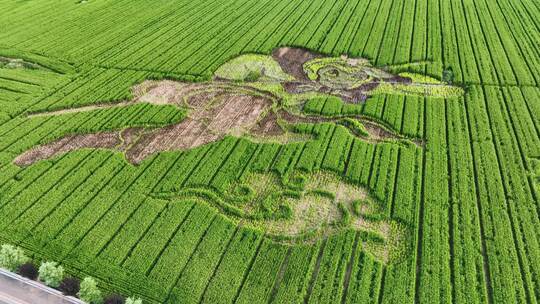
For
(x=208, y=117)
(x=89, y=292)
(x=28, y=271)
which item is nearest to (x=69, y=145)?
(x=208, y=117)

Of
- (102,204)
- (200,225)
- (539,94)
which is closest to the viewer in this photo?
(200,225)

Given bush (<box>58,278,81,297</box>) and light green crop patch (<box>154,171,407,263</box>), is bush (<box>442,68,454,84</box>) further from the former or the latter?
bush (<box>58,278,81,297</box>)

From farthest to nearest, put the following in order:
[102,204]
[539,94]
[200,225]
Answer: [539,94] → [102,204] → [200,225]

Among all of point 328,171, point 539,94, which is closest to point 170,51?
point 328,171

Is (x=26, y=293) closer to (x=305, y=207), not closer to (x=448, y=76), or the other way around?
(x=305, y=207)

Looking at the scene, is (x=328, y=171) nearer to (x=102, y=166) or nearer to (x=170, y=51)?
(x=102, y=166)

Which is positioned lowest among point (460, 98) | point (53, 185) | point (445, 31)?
point (53, 185)

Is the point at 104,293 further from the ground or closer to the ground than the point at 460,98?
closer to the ground

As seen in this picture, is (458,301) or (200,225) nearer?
(458,301)
